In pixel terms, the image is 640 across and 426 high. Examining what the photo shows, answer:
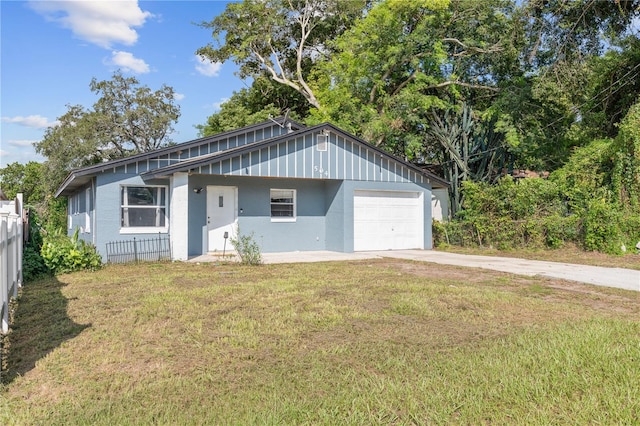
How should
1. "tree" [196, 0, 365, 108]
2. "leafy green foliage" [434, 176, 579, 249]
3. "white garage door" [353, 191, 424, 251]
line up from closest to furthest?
1. "leafy green foliage" [434, 176, 579, 249]
2. "white garage door" [353, 191, 424, 251]
3. "tree" [196, 0, 365, 108]

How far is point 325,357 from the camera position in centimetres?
419

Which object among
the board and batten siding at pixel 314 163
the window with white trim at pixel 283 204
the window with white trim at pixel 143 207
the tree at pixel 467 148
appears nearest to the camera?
the window with white trim at pixel 143 207

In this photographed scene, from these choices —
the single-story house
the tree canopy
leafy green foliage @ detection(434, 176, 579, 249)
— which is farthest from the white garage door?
the tree canopy

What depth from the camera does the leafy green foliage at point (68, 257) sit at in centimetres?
989

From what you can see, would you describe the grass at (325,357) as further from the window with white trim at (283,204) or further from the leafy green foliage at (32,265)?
the window with white trim at (283,204)

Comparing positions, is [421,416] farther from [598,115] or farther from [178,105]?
[178,105]

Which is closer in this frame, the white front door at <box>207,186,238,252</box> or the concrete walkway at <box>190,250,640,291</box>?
the concrete walkway at <box>190,250,640,291</box>

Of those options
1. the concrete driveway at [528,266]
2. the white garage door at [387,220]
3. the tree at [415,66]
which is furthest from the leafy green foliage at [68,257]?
the tree at [415,66]

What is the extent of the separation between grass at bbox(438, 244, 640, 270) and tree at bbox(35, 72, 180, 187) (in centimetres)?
2582

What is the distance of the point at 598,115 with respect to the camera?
19.0 meters

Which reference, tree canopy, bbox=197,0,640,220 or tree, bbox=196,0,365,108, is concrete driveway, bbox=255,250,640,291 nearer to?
tree canopy, bbox=197,0,640,220

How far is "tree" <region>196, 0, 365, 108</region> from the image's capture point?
27.5 m

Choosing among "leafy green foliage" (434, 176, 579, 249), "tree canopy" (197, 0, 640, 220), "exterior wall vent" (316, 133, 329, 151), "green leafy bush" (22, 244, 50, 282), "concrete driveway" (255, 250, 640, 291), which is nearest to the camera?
"concrete driveway" (255, 250, 640, 291)

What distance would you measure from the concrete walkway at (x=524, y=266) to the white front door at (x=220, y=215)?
0.98 m
